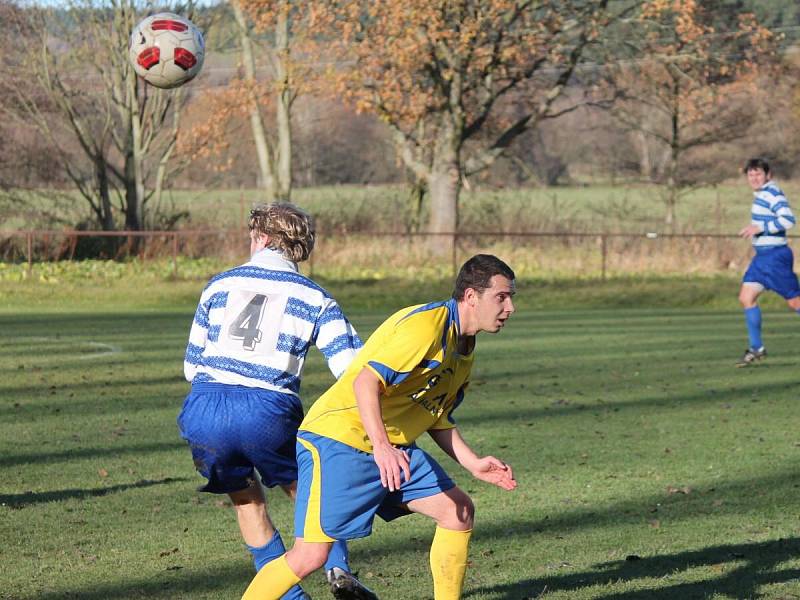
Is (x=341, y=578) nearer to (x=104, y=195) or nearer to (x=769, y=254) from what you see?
(x=769, y=254)

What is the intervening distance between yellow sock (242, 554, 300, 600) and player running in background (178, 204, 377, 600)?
0.34m

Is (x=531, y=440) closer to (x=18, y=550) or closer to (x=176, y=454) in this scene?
(x=176, y=454)

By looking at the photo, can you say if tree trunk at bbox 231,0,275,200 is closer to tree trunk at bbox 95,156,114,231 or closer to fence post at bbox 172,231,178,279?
tree trunk at bbox 95,156,114,231

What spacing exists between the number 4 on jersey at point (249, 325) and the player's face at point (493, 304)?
32.0 inches

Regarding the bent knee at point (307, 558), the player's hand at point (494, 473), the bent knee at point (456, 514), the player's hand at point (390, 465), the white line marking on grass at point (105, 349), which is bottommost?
the white line marking on grass at point (105, 349)

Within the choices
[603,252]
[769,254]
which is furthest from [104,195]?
[769,254]

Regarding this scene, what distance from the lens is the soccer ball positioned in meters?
11.8

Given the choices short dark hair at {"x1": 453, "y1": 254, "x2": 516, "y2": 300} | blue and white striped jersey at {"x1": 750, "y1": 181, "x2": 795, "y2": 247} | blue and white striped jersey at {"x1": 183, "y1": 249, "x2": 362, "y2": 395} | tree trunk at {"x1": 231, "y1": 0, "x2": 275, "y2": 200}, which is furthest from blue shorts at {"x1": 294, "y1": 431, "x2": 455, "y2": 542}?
tree trunk at {"x1": 231, "y1": 0, "x2": 275, "y2": 200}

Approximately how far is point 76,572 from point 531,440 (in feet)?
14.8

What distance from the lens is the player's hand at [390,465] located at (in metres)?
4.07

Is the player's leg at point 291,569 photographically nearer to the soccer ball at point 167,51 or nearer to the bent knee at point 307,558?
the bent knee at point 307,558

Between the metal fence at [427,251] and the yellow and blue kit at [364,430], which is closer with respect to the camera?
the yellow and blue kit at [364,430]

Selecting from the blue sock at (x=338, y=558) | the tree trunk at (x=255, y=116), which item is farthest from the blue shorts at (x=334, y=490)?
the tree trunk at (x=255, y=116)

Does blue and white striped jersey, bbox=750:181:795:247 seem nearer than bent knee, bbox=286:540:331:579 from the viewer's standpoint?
No
